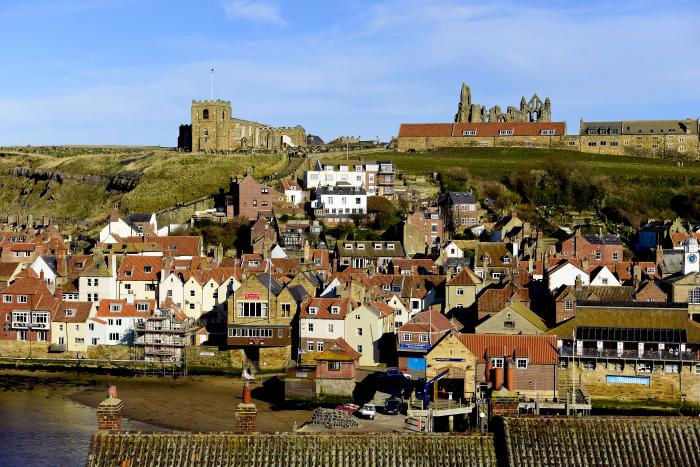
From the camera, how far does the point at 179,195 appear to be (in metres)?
99.2

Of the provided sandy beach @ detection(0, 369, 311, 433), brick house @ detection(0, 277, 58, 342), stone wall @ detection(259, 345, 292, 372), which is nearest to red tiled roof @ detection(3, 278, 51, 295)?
brick house @ detection(0, 277, 58, 342)

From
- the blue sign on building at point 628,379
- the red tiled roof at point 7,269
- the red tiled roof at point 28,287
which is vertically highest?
the red tiled roof at point 7,269

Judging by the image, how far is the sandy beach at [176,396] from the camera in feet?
138

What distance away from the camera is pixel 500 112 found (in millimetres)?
125438

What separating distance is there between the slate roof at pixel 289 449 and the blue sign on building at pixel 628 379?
31.9 meters

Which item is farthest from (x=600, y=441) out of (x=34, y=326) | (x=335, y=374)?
(x=34, y=326)

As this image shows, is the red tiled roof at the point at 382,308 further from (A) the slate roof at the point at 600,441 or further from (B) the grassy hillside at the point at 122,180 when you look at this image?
(B) the grassy hillside at the point at 122,180

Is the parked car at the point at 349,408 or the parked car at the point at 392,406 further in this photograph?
the parked car at the point at 349,408

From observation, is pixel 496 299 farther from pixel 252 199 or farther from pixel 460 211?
pixel 252 199

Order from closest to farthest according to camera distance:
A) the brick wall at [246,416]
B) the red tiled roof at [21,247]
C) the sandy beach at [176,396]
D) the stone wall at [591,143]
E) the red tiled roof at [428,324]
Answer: the brick wall at [246,416] < the sandy beach at [176,396] < the red tiled roof at [428,324] < the red tiled roof at [21,247] < the stone wall at [591,143]

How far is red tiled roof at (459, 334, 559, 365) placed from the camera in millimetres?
44656

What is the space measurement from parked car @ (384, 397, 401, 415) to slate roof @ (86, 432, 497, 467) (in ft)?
78.8

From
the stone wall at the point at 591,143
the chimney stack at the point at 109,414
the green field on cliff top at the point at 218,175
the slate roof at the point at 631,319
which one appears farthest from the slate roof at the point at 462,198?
the chimney stack at the point at 109,414

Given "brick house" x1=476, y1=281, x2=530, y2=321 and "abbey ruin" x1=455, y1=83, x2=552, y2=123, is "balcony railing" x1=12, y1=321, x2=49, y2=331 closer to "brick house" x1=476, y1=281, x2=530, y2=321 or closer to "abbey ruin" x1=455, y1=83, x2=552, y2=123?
"brick house" x1=476, y1=281, x2=530, y2=321
